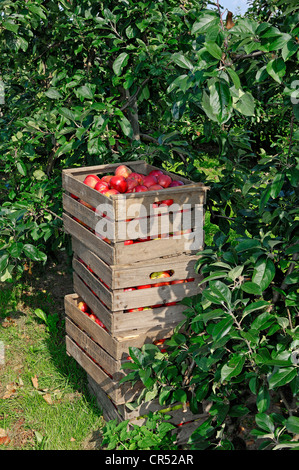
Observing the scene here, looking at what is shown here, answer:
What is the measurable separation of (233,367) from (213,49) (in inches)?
46.5

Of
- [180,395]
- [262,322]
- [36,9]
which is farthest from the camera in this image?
[36,9]

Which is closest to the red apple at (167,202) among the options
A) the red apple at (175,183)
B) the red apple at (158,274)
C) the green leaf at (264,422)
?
the red apple at (175,183)

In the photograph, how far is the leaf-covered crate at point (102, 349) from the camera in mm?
2766

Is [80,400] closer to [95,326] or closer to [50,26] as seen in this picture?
[95,326]

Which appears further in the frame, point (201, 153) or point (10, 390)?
point (201, 153)

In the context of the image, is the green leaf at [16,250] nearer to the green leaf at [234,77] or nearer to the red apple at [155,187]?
the red apple at [155,187]

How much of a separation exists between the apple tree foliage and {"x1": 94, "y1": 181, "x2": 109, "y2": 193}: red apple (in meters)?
0.22

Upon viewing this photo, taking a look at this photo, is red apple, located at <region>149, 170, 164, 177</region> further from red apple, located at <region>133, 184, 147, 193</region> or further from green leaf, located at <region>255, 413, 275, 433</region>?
green leaf, located at <region>255, 413, 275, 433</region>

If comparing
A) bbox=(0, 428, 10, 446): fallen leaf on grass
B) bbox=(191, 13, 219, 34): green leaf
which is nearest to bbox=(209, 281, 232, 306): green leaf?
bbox=(191, 13, 219, 34): green leaf

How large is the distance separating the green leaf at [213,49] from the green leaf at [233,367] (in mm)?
1118

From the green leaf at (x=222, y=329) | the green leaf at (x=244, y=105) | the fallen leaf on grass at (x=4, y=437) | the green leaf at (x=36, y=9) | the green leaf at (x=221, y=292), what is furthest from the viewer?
the green leaf at (x=36, y=9)

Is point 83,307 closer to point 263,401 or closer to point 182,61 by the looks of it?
point 263,401

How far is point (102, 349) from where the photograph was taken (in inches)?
115

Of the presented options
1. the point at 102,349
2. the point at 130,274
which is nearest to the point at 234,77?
the point at 130,274
